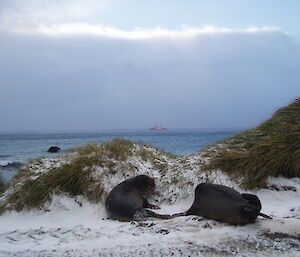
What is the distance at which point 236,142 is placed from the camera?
8453 mm

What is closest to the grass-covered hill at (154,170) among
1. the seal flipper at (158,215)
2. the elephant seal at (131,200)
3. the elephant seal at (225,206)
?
the elephant seal at (131,200)

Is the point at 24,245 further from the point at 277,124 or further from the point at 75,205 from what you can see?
the point at 277,124

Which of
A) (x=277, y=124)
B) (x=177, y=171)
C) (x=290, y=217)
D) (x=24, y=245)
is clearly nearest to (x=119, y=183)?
(x=177, y=171)

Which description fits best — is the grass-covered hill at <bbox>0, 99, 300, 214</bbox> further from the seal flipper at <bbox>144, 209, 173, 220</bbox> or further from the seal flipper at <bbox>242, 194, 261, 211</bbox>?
the seal flipper at <bbox>242, 194, 261, 211</bbox>

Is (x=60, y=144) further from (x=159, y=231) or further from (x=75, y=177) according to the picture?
(x=159, y=231)

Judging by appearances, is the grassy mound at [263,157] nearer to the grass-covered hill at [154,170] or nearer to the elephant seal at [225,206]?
the grass-covered hill at [154,170]

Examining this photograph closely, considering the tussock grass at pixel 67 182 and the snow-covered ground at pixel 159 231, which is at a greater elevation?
the tussock grass at pixel 67 182

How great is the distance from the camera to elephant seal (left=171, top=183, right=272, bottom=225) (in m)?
5.27

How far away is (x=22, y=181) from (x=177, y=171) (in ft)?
10.1

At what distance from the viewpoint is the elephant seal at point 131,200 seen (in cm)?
621

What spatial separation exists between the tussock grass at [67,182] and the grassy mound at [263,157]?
203cm

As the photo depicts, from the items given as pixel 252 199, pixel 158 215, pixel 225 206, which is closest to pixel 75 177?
pixel 158 215

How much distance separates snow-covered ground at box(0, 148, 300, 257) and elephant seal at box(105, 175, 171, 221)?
21 centimetres

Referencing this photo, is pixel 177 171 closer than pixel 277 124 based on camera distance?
Yes
